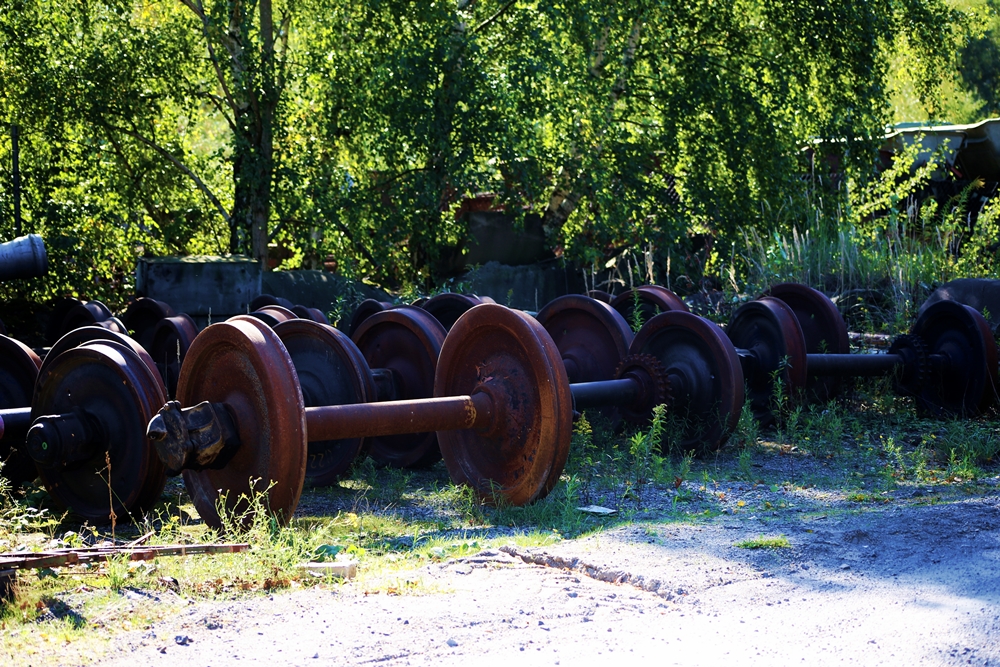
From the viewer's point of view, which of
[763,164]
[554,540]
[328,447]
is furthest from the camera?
[763,164]

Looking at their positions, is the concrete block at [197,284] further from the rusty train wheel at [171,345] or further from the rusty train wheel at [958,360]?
the rusty train wheel at [958,360]

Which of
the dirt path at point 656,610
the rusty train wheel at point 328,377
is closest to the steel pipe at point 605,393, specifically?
the rusty train wheel at point 328,377

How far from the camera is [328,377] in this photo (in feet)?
19.6

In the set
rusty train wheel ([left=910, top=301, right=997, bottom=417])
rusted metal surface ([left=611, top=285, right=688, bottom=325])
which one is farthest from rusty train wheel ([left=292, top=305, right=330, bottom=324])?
rusty train wheel ([left=910, top=301, right=997, bottom=417])

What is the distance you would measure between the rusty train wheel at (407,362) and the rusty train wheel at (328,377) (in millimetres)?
424

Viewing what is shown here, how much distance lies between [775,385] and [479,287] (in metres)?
6.02

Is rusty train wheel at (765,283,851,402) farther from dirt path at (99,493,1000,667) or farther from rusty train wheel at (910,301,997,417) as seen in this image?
dirt path at (99,493,1000,667)

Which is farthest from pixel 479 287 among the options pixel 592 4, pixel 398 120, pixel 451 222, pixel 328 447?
pixel 328 447

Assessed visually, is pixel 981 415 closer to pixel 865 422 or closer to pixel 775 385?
pixel 865 422

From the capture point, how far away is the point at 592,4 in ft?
39.0

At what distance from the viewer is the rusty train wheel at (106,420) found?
484 cm

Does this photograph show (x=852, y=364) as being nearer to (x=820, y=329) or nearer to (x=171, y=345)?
(x=820, y=329)

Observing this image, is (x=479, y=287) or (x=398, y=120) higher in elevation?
(x=398, y=120)

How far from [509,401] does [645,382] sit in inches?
62.3
